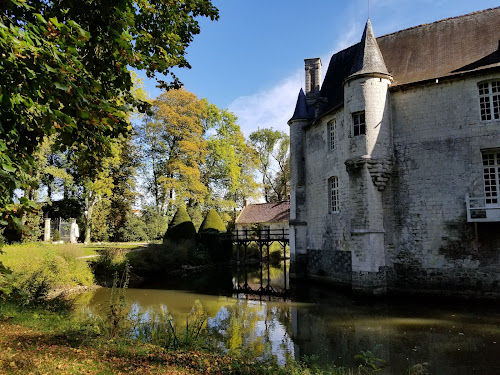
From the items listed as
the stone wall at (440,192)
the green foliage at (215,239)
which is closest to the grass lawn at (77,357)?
the stone wall at (440,192)

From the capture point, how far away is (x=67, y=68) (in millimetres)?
2479

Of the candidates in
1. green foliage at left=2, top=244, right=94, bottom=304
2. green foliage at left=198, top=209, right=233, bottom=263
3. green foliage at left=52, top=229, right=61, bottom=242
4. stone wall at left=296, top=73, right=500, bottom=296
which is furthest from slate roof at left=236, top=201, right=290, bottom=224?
green foliage at left=2, top=244, right=94, bottom=304

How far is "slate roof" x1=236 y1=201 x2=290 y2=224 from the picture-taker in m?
30.2

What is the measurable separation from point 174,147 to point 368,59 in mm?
15519

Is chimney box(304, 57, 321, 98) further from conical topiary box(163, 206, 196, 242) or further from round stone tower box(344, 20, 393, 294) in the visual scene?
conical topiary box(163, 206, 196, 242)

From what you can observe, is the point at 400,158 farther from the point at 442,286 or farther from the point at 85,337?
the point at 85,337

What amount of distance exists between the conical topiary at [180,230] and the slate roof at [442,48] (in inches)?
461

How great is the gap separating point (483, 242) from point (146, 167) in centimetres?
2105

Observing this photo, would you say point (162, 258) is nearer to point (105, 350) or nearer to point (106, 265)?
point (106, 265)

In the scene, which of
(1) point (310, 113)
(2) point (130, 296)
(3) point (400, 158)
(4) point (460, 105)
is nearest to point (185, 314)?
(2) point (130, 296)

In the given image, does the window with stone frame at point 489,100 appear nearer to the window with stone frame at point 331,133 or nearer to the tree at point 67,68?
the window with stone frame at point 331,133

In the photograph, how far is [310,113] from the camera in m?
18.7

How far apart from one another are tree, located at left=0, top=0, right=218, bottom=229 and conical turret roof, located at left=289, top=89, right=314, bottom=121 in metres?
13.8

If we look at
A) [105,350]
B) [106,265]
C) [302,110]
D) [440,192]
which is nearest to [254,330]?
[105,350]
